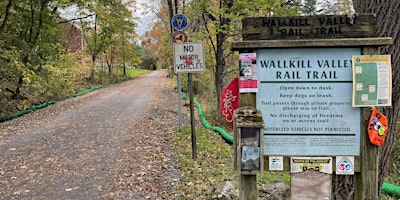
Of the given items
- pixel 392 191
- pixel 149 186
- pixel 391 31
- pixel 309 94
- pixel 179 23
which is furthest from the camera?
pixel 179 23

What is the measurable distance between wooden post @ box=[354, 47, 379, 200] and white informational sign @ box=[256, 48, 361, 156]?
0.15 ft

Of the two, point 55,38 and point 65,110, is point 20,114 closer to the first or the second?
point 65,110

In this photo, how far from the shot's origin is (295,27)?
2389 mm

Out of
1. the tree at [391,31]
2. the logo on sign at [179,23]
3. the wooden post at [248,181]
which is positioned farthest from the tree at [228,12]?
the wooden post at [248,181]

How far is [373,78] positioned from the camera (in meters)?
2.29

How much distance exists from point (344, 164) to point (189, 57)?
413 centimetres

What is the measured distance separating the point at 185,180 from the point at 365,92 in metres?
3.20

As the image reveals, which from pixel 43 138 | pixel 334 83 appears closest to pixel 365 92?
pixel 334 83

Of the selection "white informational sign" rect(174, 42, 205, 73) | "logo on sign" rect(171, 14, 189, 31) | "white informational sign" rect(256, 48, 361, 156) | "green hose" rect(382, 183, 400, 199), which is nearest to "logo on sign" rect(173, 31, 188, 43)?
"white informational sign" rect(174, 42, 205, 73)

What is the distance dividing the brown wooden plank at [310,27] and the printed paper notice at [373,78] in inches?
7.8

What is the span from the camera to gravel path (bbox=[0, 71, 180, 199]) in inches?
180

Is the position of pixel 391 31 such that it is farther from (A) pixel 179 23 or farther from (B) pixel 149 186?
(A) pixel 179 23

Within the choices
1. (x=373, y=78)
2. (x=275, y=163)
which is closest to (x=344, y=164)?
(x=275, y=163)

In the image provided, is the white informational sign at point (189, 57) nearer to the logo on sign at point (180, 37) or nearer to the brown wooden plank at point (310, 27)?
the logo on sign at point (180, 37)
